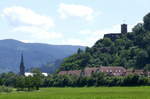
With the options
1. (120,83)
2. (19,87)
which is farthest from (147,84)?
(19,87)

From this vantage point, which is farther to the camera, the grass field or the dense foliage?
the dense foliage

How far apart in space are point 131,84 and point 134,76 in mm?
4793

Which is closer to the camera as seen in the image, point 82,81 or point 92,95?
point 92,95

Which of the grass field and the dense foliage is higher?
the dense foliage

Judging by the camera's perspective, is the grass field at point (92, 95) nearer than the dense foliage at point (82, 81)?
Yes

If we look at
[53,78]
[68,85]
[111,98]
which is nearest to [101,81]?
[68,85]

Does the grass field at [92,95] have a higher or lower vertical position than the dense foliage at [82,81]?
lower

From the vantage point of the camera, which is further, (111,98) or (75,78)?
(75,78)

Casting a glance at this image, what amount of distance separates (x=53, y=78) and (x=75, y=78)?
1851 cm

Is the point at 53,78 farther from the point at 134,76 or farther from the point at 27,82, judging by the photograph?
the point at 134,76

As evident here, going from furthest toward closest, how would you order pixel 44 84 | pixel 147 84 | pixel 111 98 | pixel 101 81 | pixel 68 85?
pixel 44 84
pixel 68 85
pixel 101 81
pixel 147 84
pixel 111 98

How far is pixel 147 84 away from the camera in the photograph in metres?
139

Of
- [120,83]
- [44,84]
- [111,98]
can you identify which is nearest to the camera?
[111,98]

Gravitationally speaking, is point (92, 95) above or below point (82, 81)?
below
